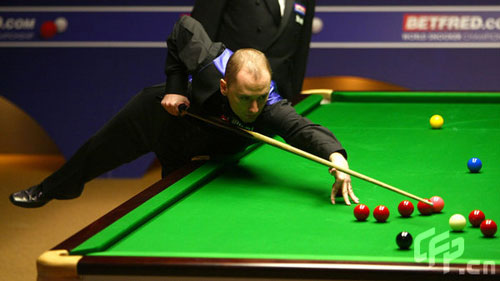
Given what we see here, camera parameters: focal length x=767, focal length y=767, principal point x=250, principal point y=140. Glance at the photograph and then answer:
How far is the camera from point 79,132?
569 cm

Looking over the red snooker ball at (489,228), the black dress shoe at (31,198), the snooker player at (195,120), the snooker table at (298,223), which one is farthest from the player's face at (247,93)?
the black dress shoe at (31,198)

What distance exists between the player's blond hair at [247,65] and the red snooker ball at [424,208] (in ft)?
1.98

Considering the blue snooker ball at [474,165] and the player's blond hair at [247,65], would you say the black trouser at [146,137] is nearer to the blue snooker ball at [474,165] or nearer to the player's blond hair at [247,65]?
the player's blond hair at [247,65]

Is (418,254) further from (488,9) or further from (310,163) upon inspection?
(488,9)

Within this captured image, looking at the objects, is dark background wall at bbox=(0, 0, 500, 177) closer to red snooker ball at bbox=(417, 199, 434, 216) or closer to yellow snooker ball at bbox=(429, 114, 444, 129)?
yellow snooker ball at bbox=(429, 114, 444, 129)

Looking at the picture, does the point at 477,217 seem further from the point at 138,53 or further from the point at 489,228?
the point at 138,53

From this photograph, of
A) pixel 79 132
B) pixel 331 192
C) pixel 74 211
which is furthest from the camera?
pixel 79 132

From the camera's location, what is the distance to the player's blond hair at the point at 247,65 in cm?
222

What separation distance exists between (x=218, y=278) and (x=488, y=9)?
4.09 metres

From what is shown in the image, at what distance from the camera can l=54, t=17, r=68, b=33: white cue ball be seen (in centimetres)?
544

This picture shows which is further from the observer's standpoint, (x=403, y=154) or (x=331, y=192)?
(x=403, y=154)

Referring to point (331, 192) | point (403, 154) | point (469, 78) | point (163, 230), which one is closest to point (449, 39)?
point (469, 78)

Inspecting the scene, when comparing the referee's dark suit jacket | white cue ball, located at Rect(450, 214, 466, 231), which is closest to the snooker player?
white cue ball, located at Rect(450, 214, 466, 231)

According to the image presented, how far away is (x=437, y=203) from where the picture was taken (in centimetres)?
197
